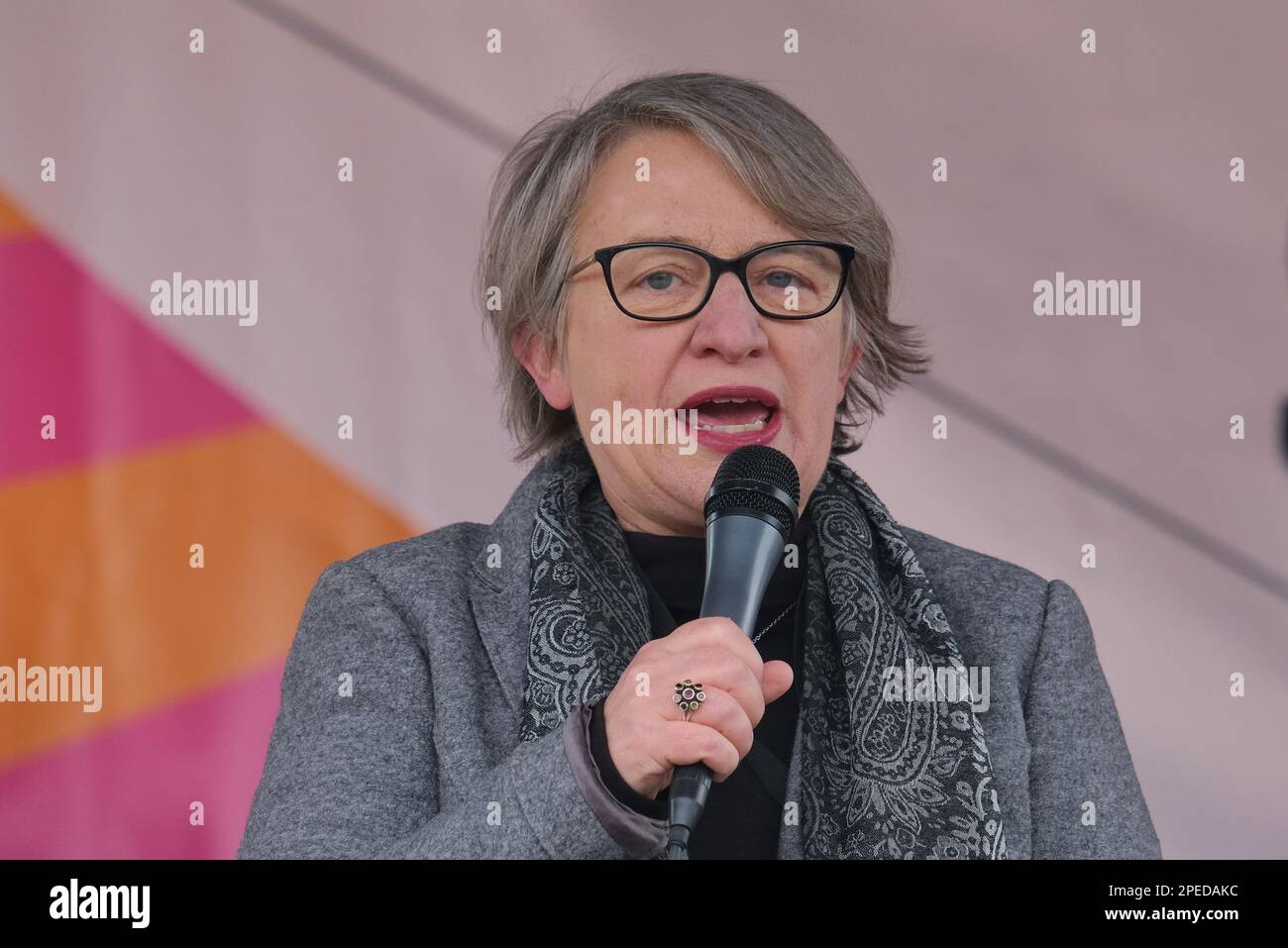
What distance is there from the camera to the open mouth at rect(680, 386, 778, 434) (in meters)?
1.83

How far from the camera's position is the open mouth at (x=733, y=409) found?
1.83 metres

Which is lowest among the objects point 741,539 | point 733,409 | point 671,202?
point 741,539

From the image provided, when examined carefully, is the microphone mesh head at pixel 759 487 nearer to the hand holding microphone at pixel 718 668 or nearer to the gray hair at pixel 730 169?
the hand holding microphone at pixel 718 668

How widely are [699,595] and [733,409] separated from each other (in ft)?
0.87

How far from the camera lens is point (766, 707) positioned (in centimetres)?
189

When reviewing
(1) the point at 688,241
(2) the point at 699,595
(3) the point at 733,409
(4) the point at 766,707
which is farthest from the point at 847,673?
(1) the point at 688,241

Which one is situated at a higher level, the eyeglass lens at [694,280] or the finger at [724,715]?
the eyeglass lens at [694,280]

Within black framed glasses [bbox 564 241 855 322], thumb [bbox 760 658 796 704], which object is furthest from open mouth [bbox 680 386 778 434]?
thumb [bbox 760 658 796 704]

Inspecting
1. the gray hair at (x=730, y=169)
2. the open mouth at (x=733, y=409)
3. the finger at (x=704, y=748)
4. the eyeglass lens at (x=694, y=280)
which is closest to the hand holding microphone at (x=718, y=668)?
the finger at (x=704, y=748)

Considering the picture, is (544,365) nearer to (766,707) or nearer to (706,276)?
(706,276)

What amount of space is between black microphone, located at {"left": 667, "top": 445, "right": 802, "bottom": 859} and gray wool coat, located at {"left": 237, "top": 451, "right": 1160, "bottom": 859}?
0.70 ft

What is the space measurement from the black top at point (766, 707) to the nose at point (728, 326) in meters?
0.29
